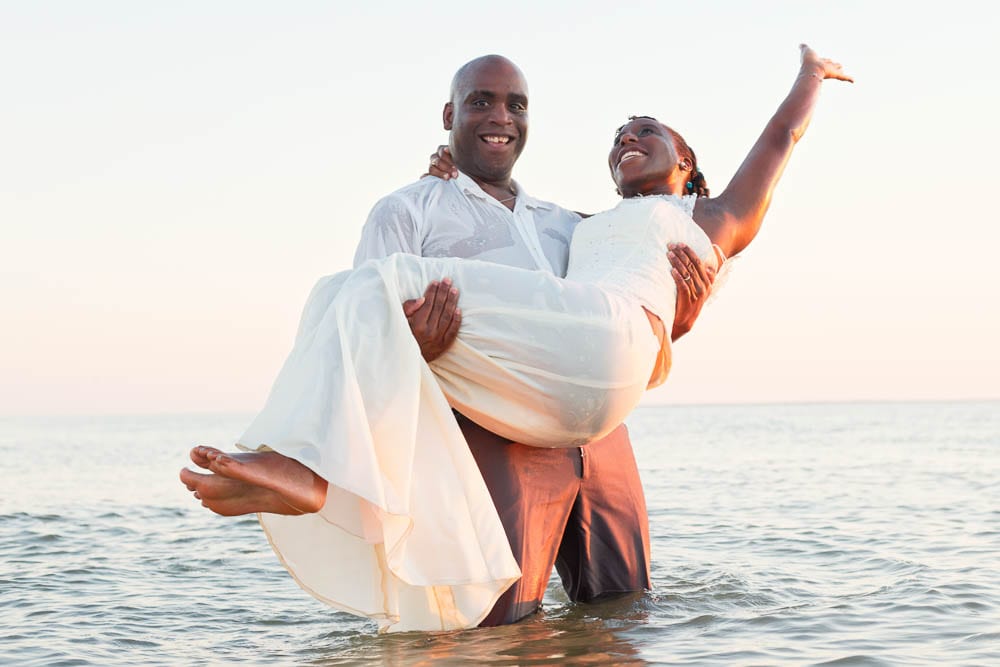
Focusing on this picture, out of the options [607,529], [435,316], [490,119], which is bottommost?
[607,529]

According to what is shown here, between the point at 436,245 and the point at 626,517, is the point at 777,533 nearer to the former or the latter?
the point at 626,517

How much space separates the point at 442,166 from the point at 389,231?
57cm

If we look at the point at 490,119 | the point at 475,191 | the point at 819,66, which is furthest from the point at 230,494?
the point at 819,66

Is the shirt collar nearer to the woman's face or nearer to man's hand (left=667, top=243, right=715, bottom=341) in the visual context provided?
the woman's face

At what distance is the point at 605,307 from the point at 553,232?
1043mm

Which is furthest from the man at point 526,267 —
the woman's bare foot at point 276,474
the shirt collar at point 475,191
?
the woman's bare foot at point 276,474

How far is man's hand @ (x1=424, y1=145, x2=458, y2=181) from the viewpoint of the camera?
15.8 feet

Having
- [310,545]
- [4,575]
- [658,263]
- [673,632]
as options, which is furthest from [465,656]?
[4,575]

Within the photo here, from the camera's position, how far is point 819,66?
528 cm

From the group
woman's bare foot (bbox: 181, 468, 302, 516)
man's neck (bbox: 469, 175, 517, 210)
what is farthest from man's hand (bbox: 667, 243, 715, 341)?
woman's bare foot (bbox: 181, 468, 302, 516)

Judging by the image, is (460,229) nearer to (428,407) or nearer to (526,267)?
(526,267)

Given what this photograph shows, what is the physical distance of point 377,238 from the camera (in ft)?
14.5

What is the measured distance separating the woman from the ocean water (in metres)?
0.41

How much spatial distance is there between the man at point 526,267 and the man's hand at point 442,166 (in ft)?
0.10
